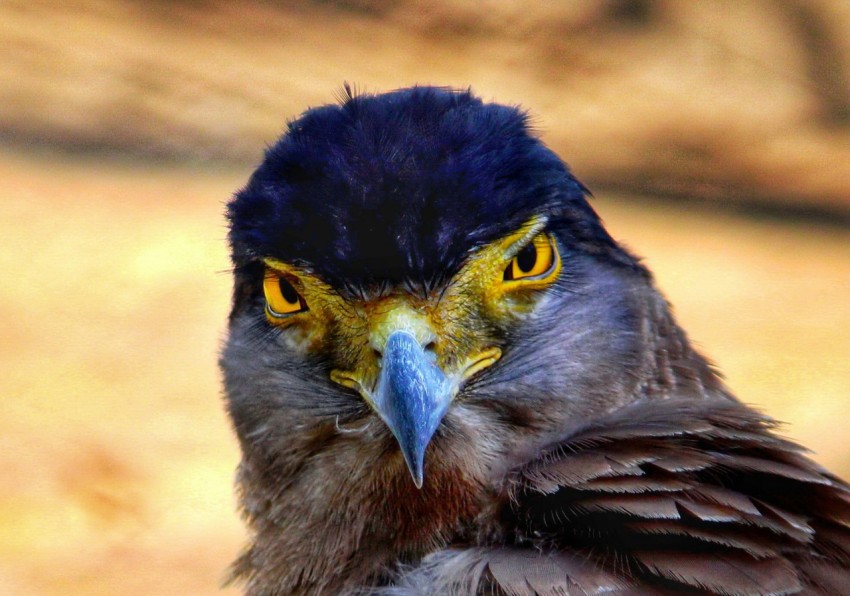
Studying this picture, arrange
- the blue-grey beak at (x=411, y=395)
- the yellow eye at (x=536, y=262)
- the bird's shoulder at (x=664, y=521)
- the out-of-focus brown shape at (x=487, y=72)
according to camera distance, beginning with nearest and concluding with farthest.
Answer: the bird's shoulder at (x=664, y=521) → the blue-grey beak at (x=411, y=395) → the yellow eye at (x=536, y=262) → the out-of-focus brown shape at (x=487, y=72)

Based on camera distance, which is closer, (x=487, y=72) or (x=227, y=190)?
(x=487, y=72)

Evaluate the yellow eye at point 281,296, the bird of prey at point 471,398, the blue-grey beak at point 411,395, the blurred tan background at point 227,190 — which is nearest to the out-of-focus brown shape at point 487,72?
the blurred tan background at point 227,190

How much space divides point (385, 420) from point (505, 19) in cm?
301

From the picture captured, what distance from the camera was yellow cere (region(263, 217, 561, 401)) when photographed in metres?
2.75

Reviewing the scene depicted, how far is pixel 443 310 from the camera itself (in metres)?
2.77

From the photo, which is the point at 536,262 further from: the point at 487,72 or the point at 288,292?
the point at 487,72

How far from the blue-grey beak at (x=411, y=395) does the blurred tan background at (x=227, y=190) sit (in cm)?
276

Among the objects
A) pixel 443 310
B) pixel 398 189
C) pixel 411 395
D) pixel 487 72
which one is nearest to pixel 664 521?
pixel 411 395

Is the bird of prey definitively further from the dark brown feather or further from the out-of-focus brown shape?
the out-of-focus brown shape

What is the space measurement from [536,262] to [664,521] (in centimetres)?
79

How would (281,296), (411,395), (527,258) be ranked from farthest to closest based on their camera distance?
(281,296)
(527,258)
(411,395)

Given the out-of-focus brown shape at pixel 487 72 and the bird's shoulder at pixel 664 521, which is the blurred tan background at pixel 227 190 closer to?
the out-of-focus brown shape at pixel 487 72

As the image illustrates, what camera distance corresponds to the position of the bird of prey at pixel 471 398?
2.37 metres

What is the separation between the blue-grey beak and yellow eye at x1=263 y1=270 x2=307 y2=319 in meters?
0.36
